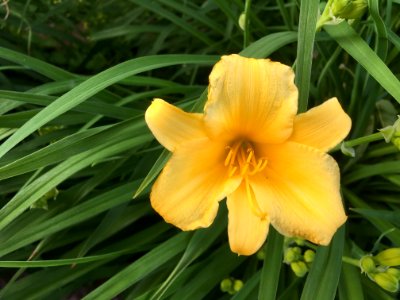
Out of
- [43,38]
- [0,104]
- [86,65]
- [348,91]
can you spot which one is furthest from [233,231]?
[43,38]

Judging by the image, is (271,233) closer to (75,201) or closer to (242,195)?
(242,195)

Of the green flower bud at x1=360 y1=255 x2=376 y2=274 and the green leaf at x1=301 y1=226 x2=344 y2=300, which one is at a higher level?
the green flower bud at x1=360 y1=255 x2=376 y2=274

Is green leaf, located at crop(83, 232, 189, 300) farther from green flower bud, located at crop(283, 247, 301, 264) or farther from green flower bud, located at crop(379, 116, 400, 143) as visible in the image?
green flower bud, located at crop(379, 116, 400, 143)

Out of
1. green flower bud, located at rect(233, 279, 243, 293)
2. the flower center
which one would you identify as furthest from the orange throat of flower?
green flower bud, located at rect(233, 279, 243, 293)

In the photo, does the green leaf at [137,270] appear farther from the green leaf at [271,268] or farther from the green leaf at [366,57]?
the green leaf at [366,57]

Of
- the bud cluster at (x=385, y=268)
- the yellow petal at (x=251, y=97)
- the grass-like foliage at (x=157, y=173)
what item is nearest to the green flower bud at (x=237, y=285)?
the grass-like foliage at (x=157, y=173)
